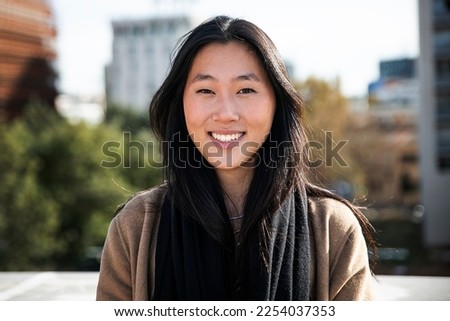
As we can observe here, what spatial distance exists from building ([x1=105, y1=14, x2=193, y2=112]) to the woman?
1314 inches

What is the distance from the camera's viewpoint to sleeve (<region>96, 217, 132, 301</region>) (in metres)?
1.17

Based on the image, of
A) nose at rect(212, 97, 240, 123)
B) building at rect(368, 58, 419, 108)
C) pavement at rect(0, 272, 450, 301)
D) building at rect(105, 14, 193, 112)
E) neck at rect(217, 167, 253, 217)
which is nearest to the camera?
nose at rect(212, 97, 240, 123)

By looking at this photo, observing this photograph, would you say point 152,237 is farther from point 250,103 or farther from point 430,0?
point 430,0

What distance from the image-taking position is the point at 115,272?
3.86 feet

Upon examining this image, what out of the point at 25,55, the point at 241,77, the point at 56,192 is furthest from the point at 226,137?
the point at 25,55

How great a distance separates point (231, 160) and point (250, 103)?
0.36ft

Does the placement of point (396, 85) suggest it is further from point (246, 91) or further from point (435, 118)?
point (246, 91)

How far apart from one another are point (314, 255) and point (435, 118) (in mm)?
18225

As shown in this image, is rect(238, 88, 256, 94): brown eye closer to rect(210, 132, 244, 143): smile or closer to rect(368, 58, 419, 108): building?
rect(210, 132, 244, 143): smile

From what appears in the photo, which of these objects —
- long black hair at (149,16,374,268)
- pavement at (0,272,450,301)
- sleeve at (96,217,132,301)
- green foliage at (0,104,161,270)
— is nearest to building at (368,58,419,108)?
green foliage at (0,104,161,270)

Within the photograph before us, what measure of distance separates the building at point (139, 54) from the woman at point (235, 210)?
110ft

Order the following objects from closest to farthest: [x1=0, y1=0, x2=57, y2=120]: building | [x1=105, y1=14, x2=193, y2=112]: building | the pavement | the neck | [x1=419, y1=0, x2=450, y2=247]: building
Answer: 1. the neck
2. the pavement
3. [x1=419, y1=0, x2=450, y2=247]: building
4. [x1=0, y1=0, x2=57, y2=120]: building
5. [x1=105, y1=14, x2=193, y2=112]: building

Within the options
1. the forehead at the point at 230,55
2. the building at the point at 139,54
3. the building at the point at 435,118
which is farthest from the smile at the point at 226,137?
the building at the point at 139,54
